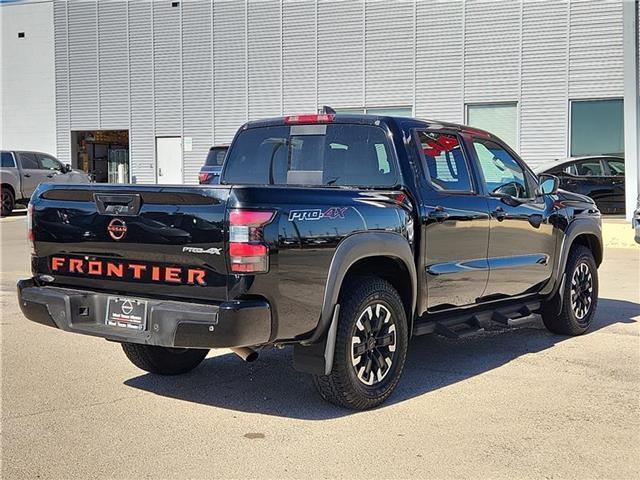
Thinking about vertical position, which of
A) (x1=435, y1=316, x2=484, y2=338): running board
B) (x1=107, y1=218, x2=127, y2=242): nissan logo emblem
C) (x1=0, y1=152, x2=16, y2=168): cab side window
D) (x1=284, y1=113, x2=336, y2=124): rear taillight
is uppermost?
(x1=0, y1=152, x2=16, y2=168): cab side window

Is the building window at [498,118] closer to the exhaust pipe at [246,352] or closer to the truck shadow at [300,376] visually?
the truck shadow at [300,376]

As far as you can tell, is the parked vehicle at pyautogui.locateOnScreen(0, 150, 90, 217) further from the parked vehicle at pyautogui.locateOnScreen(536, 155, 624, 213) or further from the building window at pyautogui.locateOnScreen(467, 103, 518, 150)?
the parked vehicle at pyautogui.locateOnScreen(536, 155, 624, 213)

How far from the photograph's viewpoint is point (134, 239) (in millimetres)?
4410

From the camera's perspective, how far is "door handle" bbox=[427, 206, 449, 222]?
5.36 meters

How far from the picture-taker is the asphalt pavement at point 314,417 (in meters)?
3.95

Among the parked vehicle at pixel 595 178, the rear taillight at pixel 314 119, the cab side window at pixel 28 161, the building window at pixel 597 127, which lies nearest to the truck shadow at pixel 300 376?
the rear taillight at pixel 314 119

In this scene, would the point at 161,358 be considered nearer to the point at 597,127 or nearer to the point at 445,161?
the point at 445,161

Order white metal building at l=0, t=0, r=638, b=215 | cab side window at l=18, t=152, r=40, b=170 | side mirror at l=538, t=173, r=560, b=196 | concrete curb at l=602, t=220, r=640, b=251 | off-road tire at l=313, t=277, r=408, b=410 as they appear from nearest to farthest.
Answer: off-road tire at l=313, t=277, r=408, b=410, side mirror at l=538, t=173, r=560, b=196, concrete curb at l=602, t=220, r=640, b=251, cab side window at l=18, t=152, r=40, b=170, white metal building at l=0, t=0, r=638, b=215

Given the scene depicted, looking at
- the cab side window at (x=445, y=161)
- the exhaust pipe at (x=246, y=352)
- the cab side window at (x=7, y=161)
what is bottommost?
the exhaust pipe at (x=246, y=352)

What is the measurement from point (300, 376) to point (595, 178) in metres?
13.9

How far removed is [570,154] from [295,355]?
1969cm

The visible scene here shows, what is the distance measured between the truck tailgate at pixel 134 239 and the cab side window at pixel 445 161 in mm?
1970

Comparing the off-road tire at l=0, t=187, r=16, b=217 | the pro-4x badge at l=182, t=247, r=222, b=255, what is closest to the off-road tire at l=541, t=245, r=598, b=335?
the pro-4x badge at l=182, t=247, r=222, b=255

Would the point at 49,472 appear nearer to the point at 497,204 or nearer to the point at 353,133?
the point at 353,133
